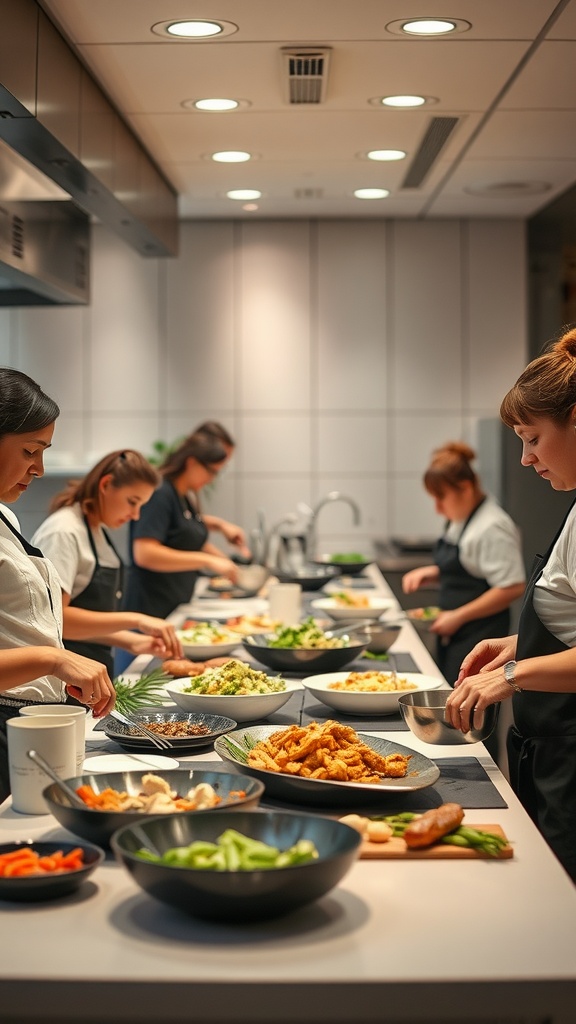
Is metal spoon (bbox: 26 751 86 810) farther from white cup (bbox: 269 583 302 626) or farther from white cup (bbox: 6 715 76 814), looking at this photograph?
white cup (bbox: 269 583 302 626)

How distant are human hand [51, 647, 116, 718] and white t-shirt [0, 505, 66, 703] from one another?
0.25 meters

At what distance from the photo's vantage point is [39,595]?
2424mm

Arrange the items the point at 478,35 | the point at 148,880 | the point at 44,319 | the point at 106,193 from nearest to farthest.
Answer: the point at 148,880 < the point at 478,35 < the point at 106,193 < the point at 44,319

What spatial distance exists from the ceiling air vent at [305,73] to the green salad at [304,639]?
1.88 metres

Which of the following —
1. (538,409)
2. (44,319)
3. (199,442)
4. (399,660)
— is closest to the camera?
(538,409)

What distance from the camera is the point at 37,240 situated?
4.29 meters

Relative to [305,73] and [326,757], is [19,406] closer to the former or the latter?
[326,757]

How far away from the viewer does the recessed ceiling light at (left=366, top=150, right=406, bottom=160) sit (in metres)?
5.21

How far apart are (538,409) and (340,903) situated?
117 cm

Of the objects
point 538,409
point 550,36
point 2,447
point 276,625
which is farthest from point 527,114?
point 2,447

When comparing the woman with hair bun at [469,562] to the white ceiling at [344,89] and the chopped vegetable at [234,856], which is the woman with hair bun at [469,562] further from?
the chopped vegetable at [234,856]

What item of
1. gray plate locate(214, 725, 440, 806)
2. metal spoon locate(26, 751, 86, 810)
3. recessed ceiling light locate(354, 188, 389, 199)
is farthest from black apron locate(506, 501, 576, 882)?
recessed ceiling light locate(354, 188, 389, 199)

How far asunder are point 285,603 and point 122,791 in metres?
Result: 2.11

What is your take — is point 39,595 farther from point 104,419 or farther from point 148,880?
point 104,419
